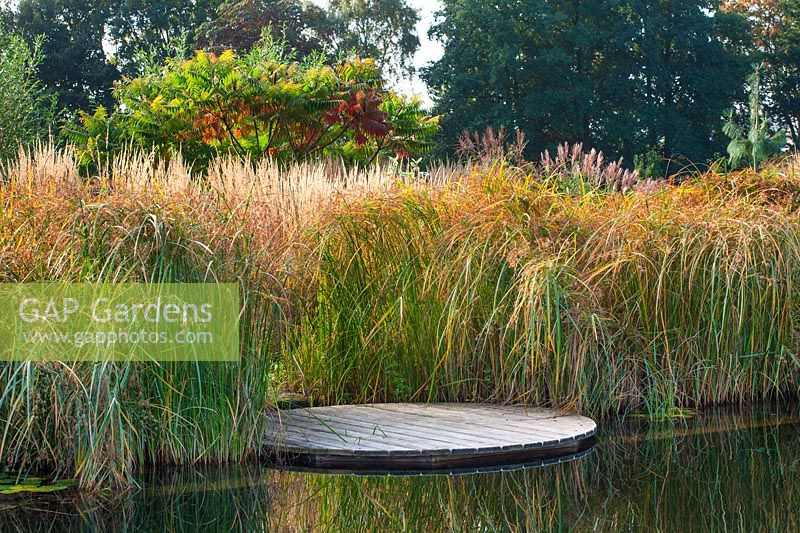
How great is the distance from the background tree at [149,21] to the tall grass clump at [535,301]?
25.0 meters

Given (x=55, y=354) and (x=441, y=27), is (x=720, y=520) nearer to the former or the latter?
(x=55, y=354)

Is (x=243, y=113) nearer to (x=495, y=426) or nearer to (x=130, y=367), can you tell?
(x=495, y=426)

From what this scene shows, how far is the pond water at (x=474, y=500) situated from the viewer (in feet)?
11.8

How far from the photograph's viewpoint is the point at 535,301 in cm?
517

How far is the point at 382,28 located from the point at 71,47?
9.80m

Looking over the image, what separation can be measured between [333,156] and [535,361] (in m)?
7.30

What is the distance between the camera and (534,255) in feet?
17.7

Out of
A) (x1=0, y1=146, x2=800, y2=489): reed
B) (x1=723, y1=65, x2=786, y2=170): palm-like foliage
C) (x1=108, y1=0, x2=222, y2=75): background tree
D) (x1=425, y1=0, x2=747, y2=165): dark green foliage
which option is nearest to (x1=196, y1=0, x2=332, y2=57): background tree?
(x1=108, y1=0, x2=222, y2=75): background tree

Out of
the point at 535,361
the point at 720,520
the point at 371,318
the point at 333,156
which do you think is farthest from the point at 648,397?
the point at 333,156

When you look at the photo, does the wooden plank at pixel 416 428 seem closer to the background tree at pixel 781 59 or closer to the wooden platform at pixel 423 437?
the wooden platform at pixel 423 437

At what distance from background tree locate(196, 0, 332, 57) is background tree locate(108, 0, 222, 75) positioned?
2.31 metres

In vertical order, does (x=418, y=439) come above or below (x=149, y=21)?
below

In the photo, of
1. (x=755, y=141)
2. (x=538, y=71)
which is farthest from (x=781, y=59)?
(x=755, y=141)

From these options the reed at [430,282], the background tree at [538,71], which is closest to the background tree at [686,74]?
the background tree at [538,71]
